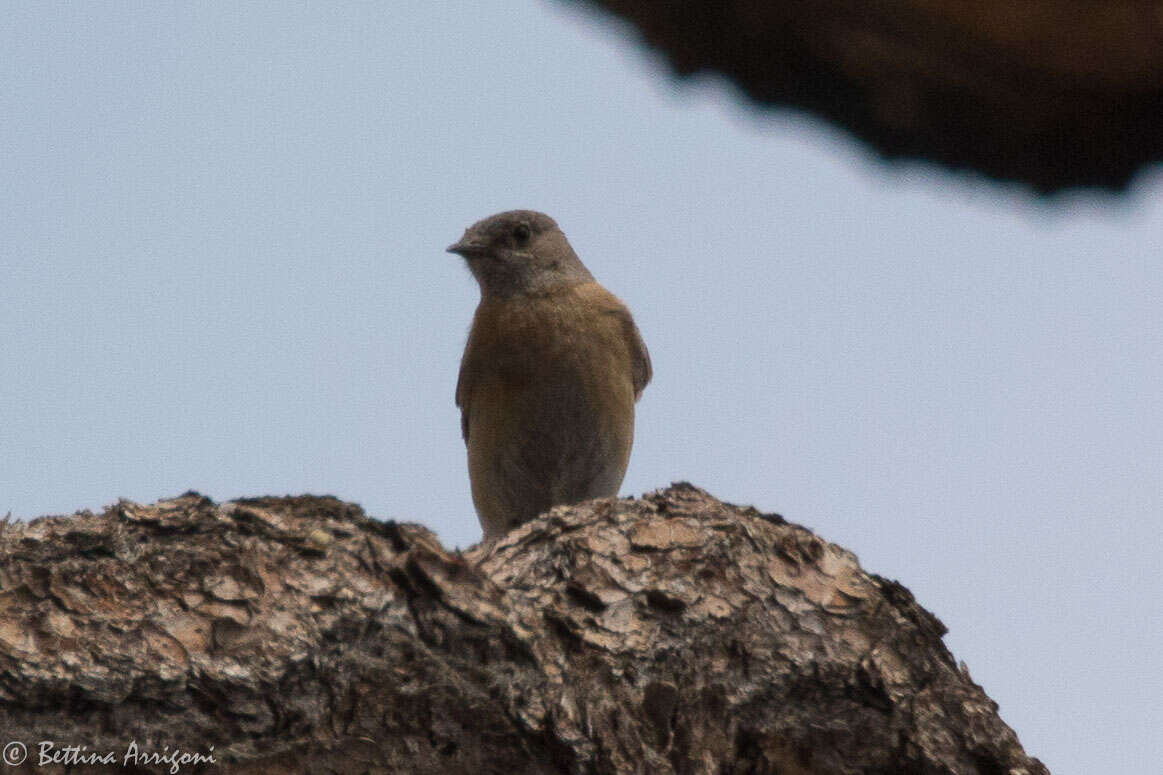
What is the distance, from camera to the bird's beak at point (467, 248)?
9.16 meters

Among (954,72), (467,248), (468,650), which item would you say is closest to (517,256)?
(467,248)

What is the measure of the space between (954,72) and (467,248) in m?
8.21

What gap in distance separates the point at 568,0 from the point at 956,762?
375cm

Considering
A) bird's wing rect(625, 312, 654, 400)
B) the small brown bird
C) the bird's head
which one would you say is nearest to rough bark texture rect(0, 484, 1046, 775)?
the small brown bird

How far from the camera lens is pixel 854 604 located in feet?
14.5

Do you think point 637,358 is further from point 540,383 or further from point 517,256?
point 517,256

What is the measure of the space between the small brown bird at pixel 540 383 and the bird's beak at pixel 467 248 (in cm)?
1

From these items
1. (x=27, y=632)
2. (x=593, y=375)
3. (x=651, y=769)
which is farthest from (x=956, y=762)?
(x=593, y=375)

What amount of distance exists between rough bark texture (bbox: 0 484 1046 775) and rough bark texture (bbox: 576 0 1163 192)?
2778 millimetres

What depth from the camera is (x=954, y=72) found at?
1069 mm

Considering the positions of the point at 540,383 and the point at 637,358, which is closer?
the point at 540,383

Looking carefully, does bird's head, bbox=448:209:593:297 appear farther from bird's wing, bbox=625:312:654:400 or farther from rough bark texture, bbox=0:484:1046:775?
rough bark texture, bbox=0:484:1046:775

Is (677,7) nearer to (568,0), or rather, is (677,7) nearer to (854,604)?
(568,0)

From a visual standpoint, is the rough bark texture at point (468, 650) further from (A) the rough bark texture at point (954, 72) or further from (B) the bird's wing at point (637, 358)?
(B) the bird's wing at point (637, 358)
